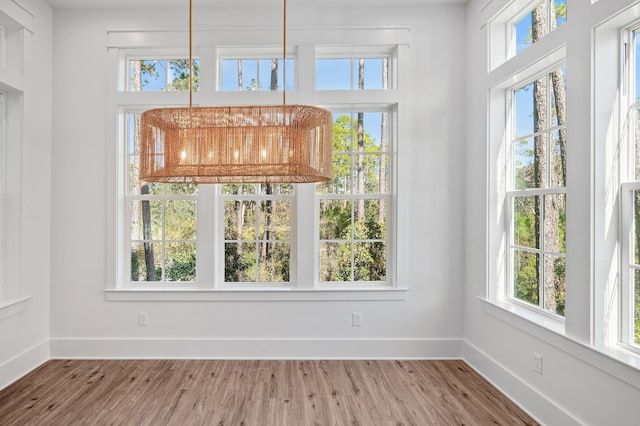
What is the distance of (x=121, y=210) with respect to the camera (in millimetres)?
3439

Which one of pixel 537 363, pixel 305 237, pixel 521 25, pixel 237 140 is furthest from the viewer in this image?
pixel 305 237

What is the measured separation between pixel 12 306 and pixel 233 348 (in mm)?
1786

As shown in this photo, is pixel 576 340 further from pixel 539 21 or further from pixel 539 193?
pixel 539 21

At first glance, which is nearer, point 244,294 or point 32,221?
point 32,221

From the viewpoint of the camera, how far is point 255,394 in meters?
2.69

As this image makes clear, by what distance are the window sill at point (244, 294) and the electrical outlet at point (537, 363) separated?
1.20 meters

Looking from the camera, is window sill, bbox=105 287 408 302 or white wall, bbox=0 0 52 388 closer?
white wall, bbox=0 0 52 388

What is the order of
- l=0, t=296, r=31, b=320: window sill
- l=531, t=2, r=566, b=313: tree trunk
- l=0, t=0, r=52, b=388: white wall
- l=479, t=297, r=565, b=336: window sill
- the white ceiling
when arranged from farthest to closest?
the white ceiling, l=0, t=0, r=52, b=388: white wall, l=0, t=296, r=31, b=320: window sill, l=531, t=2, r=566, b=313: tree trunk, l=479, t=297, r=565, b=336: window sill

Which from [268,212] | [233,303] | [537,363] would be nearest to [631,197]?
[537,363]

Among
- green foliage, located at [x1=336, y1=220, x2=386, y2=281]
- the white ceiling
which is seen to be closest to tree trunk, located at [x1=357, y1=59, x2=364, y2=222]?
green foliage, located at [x1=336, y1=220, x2=386, y2=281]

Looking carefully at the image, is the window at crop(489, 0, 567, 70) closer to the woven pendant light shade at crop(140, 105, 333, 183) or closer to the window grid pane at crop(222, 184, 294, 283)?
the woven pendant light shade at crop(140, 105, 333, 183)

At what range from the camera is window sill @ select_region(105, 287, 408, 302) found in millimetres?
3355

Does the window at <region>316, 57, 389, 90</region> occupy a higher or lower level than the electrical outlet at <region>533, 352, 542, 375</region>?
higher

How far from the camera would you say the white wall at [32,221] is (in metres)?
2.96
